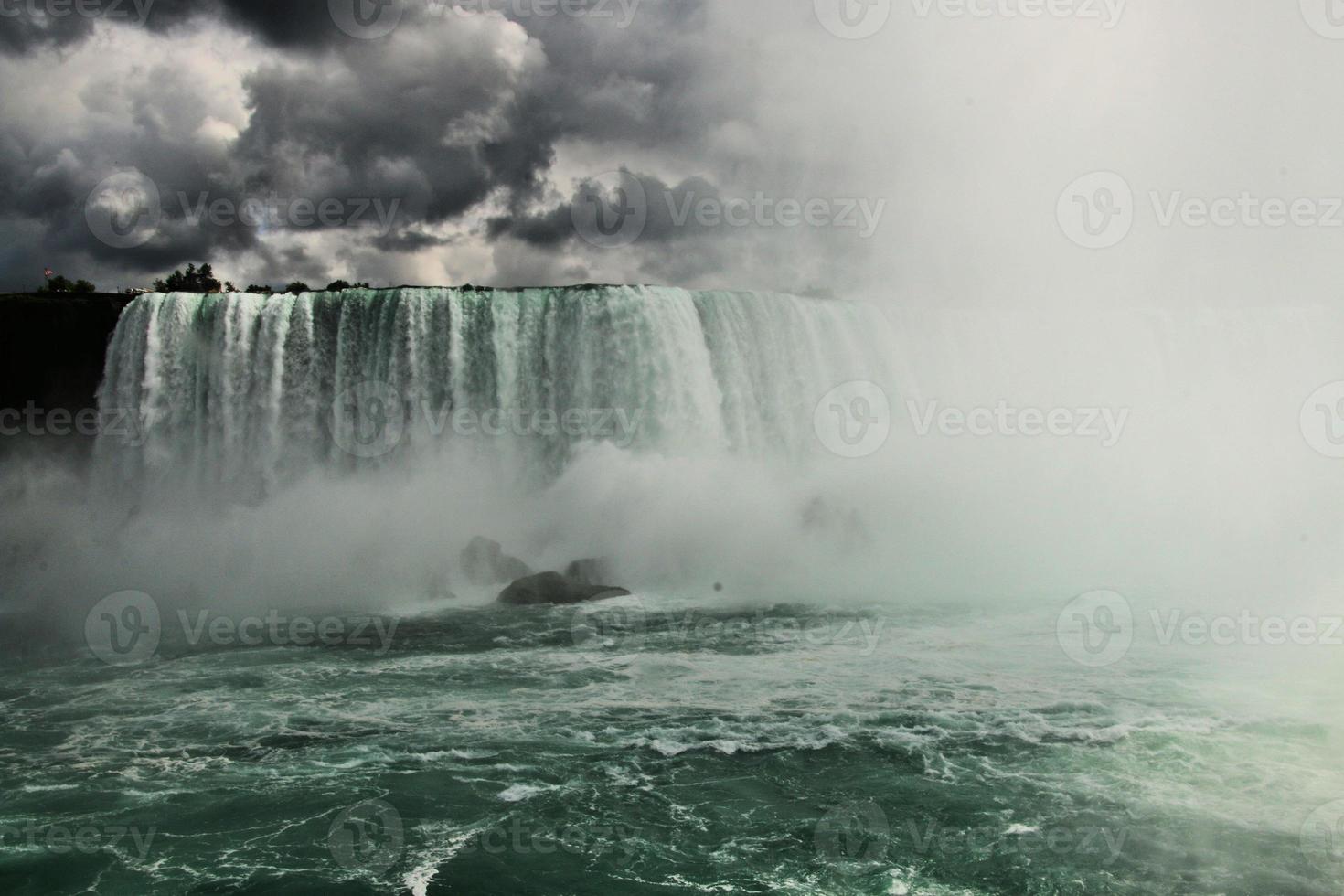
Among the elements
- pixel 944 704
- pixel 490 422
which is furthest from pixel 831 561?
pixel 944 704

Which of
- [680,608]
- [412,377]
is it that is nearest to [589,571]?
[680,608]

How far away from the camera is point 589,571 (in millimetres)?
23922

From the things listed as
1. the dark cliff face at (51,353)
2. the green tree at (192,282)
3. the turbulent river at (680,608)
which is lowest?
the turbulent river at (680,608)

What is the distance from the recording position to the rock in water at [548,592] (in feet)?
73.5

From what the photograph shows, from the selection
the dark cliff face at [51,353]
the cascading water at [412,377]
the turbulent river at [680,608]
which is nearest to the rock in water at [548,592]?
the turbulent river at [680,608]

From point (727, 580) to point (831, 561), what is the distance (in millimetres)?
3754

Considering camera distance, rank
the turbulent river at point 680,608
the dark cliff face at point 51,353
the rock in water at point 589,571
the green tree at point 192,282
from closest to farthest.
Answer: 1. the turbulent river at point 680,608
2. the rock in water at point 589,571
3. the dark cliff face at point 51,353
4. the green tree at point 192,282

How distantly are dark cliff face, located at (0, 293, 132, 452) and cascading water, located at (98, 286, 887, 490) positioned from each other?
2750 mm

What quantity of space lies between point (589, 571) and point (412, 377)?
8.06 m

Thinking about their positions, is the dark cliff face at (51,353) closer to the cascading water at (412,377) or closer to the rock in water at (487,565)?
the cascading water at (412,377)

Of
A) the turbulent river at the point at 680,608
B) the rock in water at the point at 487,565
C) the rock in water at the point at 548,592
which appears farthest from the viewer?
the rock in water at the point at 487,565

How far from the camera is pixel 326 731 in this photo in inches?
540

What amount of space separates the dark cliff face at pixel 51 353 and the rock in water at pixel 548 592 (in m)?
15.6

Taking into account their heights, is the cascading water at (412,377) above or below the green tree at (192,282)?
below
